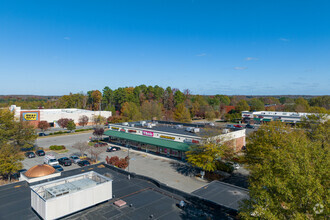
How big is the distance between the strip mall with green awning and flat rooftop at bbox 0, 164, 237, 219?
17.0 meters

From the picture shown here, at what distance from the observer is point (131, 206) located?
16.8 meters

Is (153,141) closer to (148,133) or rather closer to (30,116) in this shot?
(148,133)

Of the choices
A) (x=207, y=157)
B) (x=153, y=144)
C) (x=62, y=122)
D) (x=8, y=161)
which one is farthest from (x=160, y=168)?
(x=62, y=122)

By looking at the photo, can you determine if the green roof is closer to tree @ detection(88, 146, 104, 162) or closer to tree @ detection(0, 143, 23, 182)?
tree @ detection(88, 146, 104, 162)

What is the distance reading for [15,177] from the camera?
98.7 feet

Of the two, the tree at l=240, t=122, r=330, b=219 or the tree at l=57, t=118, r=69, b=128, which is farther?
the tree at l=57, t=118, r=69, b=128

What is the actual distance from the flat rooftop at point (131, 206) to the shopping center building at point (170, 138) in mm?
14603

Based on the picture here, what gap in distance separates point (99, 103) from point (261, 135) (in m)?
93.5

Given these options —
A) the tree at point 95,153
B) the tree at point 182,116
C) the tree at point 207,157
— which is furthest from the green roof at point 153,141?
the tree at point 182,116

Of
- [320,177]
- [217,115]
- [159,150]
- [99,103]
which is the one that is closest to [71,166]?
[159,150]

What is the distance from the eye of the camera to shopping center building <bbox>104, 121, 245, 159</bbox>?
35.6 meters

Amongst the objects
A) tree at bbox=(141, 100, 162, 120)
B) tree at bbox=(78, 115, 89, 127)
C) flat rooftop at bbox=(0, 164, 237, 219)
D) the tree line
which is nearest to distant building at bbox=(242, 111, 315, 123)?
the tree line

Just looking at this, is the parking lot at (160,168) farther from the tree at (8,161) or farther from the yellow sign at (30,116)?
the yellow sign at (30,116)

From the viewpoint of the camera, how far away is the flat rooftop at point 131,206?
15.5 metres
